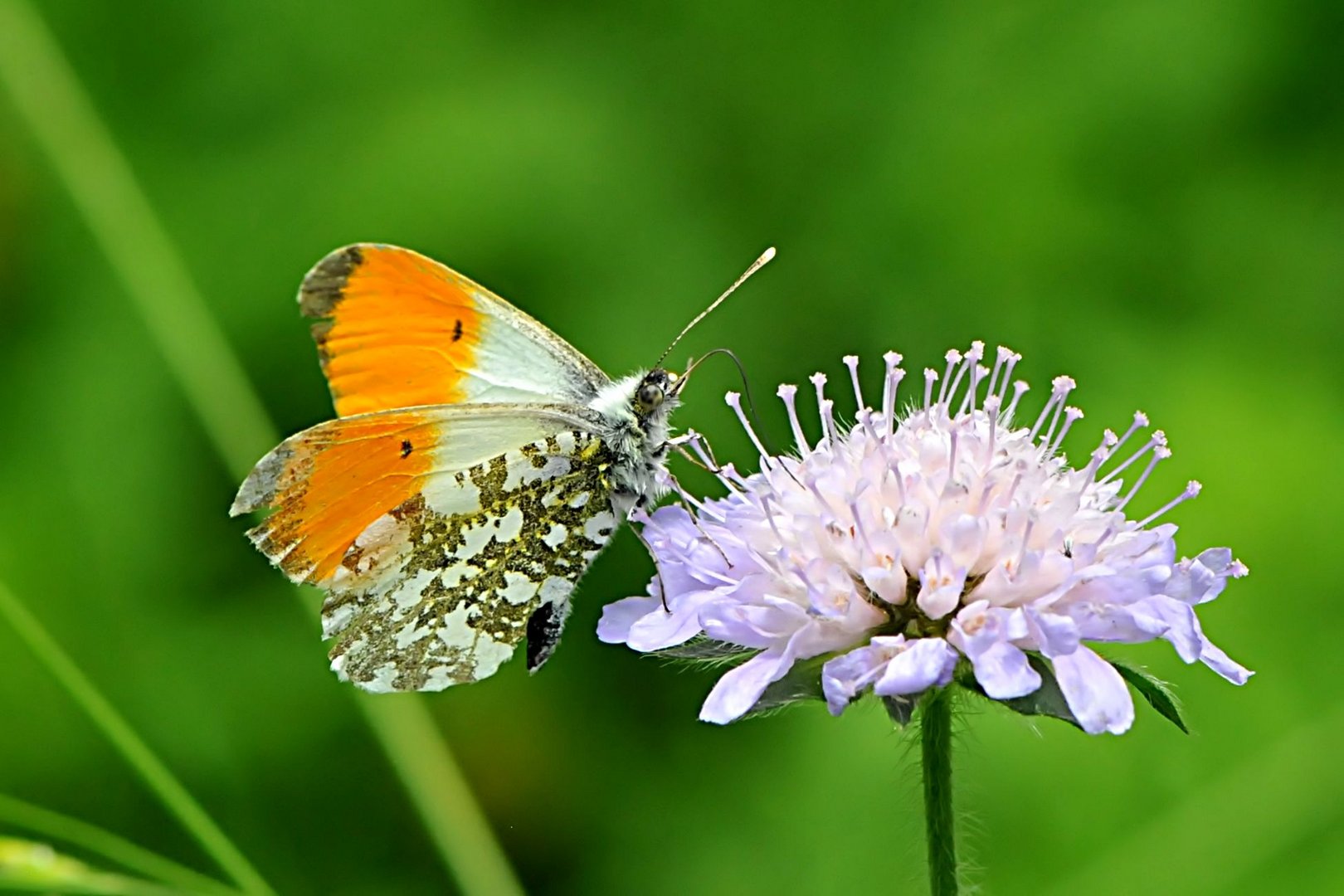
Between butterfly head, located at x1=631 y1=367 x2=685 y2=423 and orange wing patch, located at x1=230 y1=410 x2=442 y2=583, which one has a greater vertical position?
orange wing patch, located at x1=230 y1=410 x2=442 y2=583

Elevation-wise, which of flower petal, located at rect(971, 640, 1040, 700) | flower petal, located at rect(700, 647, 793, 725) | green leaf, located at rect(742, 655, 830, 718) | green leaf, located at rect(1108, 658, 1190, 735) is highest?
flower petal, located at rect(700, 647, 793, 725)

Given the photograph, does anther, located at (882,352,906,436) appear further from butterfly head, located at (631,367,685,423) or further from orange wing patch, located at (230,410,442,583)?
orange wing patch, located at (230,410,442,583)

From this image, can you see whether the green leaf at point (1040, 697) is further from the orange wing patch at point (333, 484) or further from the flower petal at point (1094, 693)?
the orange wing patch at point (333, 484)

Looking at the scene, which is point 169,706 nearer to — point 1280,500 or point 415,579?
point 415,579

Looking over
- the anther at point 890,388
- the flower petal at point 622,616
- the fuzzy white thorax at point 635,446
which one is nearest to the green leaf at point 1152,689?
the anther at point 890,388

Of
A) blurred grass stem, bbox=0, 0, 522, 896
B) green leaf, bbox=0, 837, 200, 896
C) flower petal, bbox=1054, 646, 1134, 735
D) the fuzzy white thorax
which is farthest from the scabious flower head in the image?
blurred grass stem, bbox=0, 0, 522, 896
